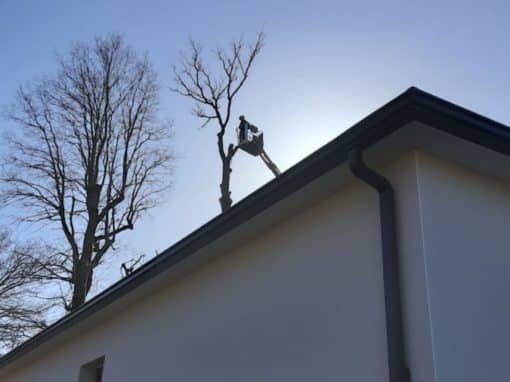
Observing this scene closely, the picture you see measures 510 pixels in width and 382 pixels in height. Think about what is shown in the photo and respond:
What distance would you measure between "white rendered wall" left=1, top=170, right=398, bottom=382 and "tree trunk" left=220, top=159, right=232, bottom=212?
6.85m

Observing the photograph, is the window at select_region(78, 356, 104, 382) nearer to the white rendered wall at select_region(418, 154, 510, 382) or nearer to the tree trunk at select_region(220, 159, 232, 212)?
the white rendered wall at select_region(418, 154, 510, 382)

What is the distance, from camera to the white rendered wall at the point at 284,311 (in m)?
4.38

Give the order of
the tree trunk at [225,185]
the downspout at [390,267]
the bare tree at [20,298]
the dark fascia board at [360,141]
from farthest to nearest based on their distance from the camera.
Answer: the bare tree at [20,298], the tree trunk at [225,185], the dark fascia board at [360,141], the downspout at [390,267]

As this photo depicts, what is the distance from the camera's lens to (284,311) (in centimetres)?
503

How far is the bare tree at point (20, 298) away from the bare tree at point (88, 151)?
0.52 m

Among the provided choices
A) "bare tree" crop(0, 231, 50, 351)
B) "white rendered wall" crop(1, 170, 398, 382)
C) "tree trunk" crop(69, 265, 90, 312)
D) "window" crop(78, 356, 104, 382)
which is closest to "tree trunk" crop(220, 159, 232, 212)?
"tree trunk" crop(69, 265, 90, 312)

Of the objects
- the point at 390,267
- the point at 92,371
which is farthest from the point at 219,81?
the point at 390,267

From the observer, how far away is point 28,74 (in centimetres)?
1527

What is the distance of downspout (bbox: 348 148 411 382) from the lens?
3881mm

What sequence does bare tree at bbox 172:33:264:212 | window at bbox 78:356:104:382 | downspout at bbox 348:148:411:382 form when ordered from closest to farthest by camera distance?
downspout at bbox 348:148:411:382
window at bbox 78:356:104:382
bare tree at bbox 172:33:264:212

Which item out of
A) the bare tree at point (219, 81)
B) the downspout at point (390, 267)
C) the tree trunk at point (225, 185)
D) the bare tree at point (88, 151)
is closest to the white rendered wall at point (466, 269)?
the downspout at point (390, 267)

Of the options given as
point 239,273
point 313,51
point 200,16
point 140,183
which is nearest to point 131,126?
point 140,183

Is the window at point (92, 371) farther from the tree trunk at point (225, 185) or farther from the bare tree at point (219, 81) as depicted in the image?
the bare tree at point (219, 81)

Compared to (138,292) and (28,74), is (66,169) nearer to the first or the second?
(28,74)
